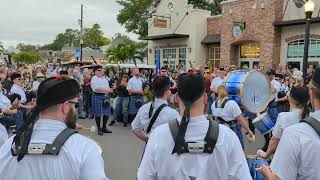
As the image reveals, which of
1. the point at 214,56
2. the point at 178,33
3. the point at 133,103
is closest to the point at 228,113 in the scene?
the point at 133,103

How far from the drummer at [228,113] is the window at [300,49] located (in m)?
13.4

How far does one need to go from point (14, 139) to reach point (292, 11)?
19.4 metres

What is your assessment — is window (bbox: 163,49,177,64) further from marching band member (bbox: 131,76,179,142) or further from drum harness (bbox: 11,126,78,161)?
drum harness (bbox: 11,126,78,161)

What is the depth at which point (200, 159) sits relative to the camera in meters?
2.55

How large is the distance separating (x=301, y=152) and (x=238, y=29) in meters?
20.5

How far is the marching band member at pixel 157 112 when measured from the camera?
4824mm

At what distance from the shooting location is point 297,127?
99.9 inches

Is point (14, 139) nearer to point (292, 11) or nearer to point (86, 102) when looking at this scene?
point (86, 102)

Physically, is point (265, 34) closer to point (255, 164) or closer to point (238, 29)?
point (238, 29)

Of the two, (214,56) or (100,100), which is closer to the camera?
(100,100)

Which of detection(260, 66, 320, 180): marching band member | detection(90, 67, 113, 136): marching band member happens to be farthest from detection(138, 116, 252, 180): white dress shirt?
detection(90, 67, 113, 136): marching band member

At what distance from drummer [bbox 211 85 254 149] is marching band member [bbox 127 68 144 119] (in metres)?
4.86

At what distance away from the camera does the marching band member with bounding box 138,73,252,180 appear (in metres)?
2.54

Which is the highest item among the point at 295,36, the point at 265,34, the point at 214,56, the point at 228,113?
the point at 265,34
